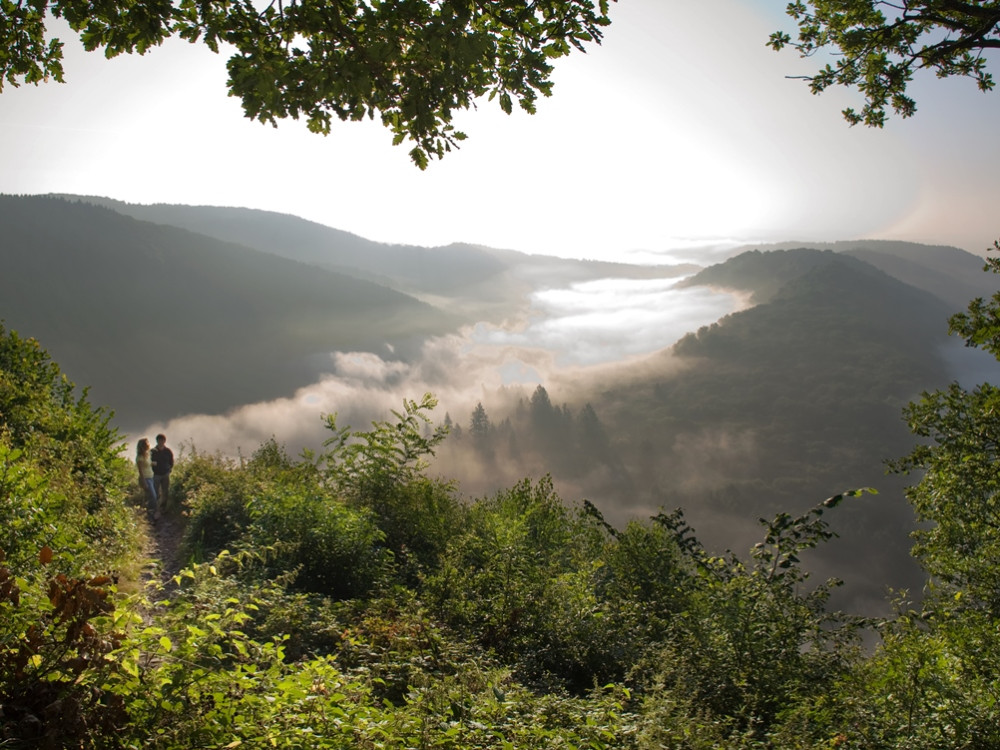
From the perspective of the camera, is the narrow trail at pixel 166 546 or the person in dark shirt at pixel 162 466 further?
the person in dark shirt at pixel 162 466

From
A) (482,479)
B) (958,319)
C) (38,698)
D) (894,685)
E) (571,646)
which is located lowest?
(482,479)

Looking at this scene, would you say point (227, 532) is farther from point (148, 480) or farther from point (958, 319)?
point (958, 319)

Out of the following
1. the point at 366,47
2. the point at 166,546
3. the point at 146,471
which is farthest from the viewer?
the point at 146,471

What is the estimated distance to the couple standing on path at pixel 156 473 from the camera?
43.6 feet

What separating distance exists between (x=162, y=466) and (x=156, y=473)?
0.83 ft

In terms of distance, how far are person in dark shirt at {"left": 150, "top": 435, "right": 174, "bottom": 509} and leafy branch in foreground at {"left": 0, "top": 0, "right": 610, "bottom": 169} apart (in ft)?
36.7

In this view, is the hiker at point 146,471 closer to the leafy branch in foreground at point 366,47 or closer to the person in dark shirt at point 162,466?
the person in dark shirt at point 162,466

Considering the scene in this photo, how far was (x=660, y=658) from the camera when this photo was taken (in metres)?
6.07

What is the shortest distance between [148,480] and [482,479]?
18604cm

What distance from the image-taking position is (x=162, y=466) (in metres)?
13.7

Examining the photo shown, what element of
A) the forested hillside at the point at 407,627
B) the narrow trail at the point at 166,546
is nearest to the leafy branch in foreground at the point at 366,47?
the forested hillside at the point at 407,627

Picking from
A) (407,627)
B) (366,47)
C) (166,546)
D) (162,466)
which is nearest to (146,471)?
(162,466)

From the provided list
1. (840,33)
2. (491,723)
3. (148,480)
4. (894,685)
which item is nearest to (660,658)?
(894,685)

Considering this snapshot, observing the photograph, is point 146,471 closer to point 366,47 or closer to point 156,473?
point 156,473
